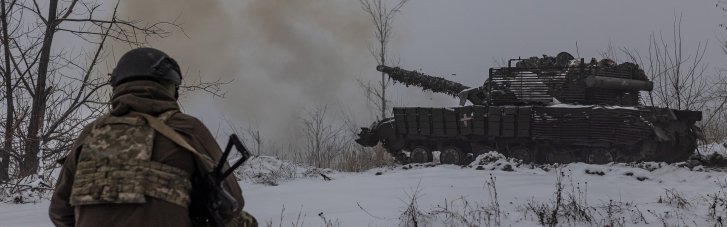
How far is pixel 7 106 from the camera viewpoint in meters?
8.90

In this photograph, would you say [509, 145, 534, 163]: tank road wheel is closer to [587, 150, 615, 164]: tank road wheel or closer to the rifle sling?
[587, 150, 615, 164]: tank road wheel

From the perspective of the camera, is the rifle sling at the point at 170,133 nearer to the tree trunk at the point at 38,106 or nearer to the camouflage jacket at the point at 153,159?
the camouflage jacket at the point at 153,159

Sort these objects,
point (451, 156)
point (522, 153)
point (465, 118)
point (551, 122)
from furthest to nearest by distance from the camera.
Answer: point (451, 156), point (465, 118), point (522, 153), point (551, 122)

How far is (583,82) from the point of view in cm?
1576

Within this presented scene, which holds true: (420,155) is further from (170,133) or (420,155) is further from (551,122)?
(170,133)

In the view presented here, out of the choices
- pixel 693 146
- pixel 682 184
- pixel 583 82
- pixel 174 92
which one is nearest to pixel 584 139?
pixel 583 82

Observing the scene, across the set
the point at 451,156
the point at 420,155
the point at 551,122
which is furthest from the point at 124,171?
the point at 420,155

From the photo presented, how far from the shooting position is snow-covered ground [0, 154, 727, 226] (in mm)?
5852

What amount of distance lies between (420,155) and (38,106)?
33.8 feet

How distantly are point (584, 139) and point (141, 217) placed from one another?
1424 centimetres

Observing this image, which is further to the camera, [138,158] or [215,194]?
[215,194]

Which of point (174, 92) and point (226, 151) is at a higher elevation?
point (174, 92)

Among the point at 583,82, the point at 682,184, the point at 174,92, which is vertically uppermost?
the point at 583,82

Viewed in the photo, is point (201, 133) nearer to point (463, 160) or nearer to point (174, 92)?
point (174, 92)
